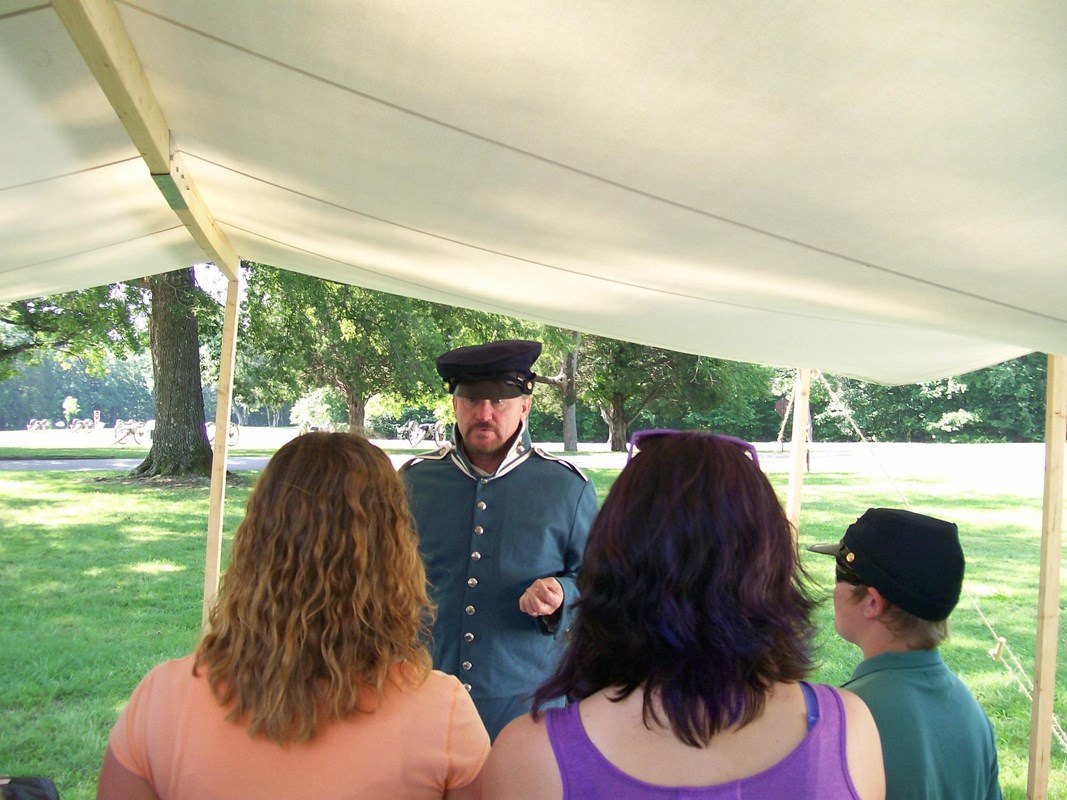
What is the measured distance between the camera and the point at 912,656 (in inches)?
59.1

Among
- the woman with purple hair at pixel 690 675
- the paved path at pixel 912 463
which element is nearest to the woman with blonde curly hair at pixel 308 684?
the woman with purple hair at pixel 690 675

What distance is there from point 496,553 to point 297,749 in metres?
1.19

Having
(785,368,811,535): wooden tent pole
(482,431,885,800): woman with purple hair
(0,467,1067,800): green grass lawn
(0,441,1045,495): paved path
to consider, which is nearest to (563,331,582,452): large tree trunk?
(0,441,1045,495): paved path

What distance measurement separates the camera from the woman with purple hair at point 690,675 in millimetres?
951

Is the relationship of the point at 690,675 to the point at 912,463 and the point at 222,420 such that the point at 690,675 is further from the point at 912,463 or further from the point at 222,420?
the point at 912,463

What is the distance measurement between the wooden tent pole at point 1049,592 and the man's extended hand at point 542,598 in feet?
6.38

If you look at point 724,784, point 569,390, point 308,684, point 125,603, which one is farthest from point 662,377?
point 724,784

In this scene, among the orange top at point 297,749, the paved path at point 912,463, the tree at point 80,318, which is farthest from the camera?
the paved path at point 912,463

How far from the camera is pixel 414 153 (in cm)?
216

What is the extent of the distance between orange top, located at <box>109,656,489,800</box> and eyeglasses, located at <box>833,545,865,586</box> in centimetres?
76

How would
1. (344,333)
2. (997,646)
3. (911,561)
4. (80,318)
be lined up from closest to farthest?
1. (911,561)
2. (997,646)
3. (80,318)
4. (344,333)

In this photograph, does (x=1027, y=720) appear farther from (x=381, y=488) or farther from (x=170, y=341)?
(x=170, y=341)

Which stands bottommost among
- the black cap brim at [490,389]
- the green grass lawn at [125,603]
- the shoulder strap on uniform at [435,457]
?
the green grass lawn at [125,603]

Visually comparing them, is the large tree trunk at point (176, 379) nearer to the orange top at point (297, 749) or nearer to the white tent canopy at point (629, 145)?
the white tent canopy at point (629, 145)
